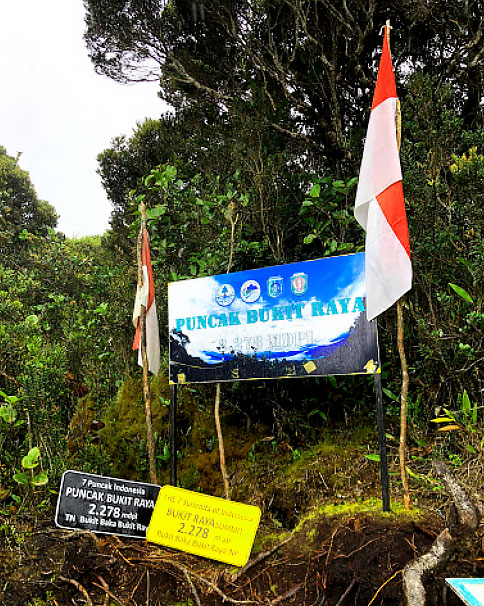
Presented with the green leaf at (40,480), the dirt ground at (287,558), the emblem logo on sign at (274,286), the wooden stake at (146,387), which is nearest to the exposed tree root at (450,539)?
the dirt ground at (287,558)

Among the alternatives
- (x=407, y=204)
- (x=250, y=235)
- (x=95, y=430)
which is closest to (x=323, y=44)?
(x=250, y=235)

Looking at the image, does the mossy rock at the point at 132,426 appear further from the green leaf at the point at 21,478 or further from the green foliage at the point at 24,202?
the green foliage at the point at 24,202

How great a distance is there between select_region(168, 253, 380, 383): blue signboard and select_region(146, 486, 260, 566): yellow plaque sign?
3.08ft

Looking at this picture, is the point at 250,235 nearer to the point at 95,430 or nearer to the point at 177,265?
the point at 177,265

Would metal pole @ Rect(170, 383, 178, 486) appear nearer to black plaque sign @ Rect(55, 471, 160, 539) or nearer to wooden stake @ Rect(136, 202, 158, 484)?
wooden stake @ Rect(136, 202, 158, 484)

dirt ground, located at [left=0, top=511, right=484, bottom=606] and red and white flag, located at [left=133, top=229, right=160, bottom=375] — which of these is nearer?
dirt ground, located at [left=0, top=511, right=484, bottom=606]

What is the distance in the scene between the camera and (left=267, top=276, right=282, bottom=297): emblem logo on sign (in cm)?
393

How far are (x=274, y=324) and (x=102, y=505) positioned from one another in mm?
1746

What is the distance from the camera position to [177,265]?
5.96 metres

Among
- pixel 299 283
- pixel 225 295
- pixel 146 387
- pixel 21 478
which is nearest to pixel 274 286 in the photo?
pixel 299 283

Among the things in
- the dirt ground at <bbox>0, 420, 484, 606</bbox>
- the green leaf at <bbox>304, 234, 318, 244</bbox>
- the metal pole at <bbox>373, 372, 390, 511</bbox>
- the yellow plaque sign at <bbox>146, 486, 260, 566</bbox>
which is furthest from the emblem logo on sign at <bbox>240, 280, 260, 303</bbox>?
the dirt ground at <bbox>0, 420, 484, 606</bbox>

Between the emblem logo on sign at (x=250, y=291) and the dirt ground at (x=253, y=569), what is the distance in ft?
5.19

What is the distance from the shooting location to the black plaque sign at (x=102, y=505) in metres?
3.57

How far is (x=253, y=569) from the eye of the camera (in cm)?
325
